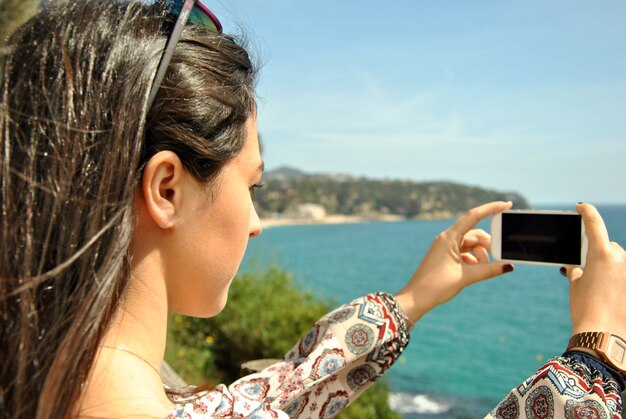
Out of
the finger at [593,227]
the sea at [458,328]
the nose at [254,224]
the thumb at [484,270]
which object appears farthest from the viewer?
the sea at [458,328]

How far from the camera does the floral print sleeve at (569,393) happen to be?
131 cm

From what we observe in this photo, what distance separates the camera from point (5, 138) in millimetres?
1040

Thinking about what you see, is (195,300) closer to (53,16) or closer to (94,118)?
(94,118)

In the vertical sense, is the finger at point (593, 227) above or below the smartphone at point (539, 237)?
above

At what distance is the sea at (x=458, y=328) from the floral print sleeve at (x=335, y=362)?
20.5 feet

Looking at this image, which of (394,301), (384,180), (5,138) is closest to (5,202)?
(5,138)

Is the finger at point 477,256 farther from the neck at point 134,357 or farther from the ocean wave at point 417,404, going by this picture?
the ocean wave at point 417,404

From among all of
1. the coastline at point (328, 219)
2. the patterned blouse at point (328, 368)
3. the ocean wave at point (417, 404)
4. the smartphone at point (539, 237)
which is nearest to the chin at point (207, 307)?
the patterned blouse at point (328, 368)

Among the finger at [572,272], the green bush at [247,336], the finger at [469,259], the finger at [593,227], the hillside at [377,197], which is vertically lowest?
the hillside at [377,197]

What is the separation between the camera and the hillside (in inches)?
4087

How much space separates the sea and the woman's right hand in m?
6.70

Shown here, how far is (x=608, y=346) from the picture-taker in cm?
138

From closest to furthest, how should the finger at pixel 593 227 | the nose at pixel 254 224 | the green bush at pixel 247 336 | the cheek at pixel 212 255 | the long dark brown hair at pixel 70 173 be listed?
the long dark brown hair at pixel 70 173
the cheek at pixel 212 255
the nose at pixel 254 224
the finger at pixel 593 227
the green bush at pixel 247 336

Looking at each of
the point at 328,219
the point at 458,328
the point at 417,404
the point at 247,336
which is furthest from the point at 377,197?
the point at 247,336
